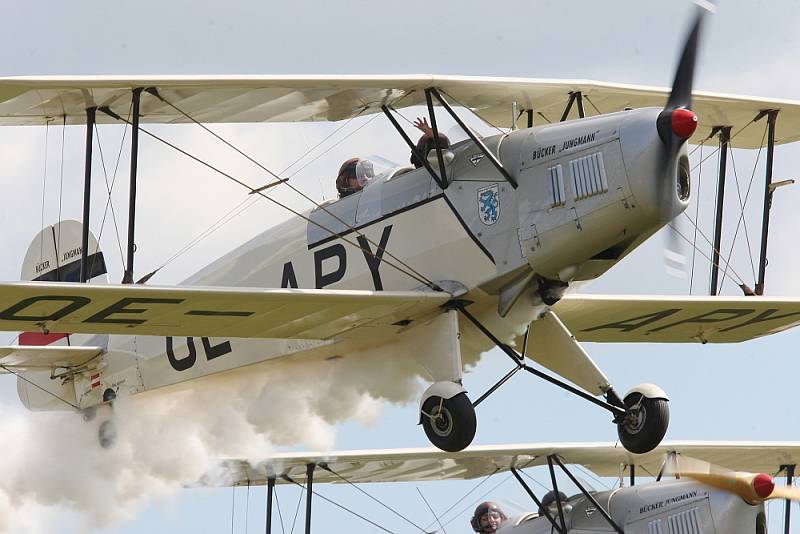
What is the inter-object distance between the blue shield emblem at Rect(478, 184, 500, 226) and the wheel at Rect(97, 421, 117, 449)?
559 cm

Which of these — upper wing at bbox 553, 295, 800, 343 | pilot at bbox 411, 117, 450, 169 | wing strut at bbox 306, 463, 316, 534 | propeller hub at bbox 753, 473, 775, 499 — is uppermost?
pilot at bbox 411, 117, 450, 169

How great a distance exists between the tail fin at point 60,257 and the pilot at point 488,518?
16.3ft

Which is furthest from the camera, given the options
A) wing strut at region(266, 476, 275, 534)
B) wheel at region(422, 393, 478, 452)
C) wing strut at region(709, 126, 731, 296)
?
wing strut at region(266, 476, 275, 534)

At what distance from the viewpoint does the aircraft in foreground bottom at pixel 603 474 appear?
16875 mm

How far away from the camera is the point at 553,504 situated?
1831cm

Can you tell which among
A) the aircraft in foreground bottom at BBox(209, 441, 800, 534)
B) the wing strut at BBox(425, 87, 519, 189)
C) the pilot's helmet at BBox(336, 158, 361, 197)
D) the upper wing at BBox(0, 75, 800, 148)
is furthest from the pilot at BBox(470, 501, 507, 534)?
the wing strut at BBox(425, 87, 519, 189)

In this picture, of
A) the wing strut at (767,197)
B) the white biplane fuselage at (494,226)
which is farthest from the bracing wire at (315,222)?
the wing strut at (767,197)

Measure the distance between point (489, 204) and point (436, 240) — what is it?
57cm

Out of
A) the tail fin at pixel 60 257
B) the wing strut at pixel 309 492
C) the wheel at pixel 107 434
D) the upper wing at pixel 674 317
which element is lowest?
the wing strut at pixel 309 492

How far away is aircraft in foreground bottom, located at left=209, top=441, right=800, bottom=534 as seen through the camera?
664 inches

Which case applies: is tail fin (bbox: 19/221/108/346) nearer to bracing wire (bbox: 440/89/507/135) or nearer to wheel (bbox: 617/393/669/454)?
bracing wire (bbox: 440/89/507/135)

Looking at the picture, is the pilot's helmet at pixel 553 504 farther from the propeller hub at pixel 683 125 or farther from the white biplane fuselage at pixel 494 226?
the propeller hub at pixel 683 125

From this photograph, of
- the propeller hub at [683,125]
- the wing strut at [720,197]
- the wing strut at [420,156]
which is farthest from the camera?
the wing strut at [720,197]

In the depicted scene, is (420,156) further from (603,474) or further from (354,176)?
(603,474)
